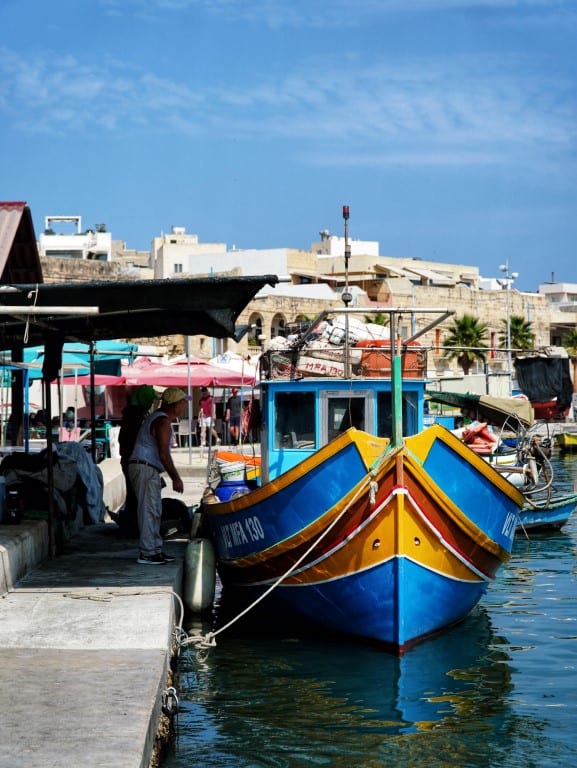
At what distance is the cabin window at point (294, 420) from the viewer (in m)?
10.7

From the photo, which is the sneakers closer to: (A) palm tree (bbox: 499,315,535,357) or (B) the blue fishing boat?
(B) the blue fishing boat

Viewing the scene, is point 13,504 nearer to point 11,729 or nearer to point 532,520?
point 11,729

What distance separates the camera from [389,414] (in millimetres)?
10445

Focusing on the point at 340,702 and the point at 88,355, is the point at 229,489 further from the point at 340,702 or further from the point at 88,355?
the point at 88,355

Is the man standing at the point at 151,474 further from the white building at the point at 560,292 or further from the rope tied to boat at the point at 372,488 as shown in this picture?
the white building at the point at 560,292

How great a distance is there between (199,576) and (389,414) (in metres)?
2.29

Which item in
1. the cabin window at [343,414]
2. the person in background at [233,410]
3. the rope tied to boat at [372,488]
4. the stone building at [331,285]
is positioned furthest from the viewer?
the stone building at [331,285]

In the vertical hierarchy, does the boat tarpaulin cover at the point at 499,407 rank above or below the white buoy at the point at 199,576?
above

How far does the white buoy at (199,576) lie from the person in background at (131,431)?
96 cm

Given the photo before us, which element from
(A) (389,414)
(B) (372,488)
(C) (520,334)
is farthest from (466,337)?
(B) (372,488)

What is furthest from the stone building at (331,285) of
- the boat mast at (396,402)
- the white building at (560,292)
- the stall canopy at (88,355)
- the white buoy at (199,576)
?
the boat mast at (396,402)

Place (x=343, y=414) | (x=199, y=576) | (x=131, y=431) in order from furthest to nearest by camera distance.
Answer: (x=131, y=431)
(x=343, y=414)
(x=199, y=576)

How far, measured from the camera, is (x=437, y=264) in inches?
3248

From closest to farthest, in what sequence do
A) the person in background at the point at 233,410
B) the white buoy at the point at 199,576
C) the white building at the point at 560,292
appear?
the white buoy at the point at 199,576 → the person in background at the point at 233,410 → the white building at the point at 560,292
